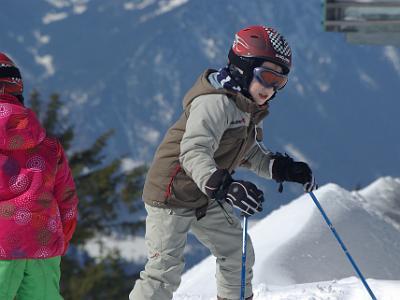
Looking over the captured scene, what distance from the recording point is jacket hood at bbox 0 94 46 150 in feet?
10.1

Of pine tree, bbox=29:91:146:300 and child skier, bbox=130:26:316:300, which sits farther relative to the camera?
pine tree, bbox=29:91:146:300

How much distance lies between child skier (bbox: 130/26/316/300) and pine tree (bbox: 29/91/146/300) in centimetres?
2089

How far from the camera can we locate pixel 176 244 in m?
3.72

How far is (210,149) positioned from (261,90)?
0.40m

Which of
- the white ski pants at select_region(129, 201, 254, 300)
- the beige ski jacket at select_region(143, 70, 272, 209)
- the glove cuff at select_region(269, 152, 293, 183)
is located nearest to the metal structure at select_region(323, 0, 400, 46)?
the glove cuff at select_region(269, 152, 293, 183)

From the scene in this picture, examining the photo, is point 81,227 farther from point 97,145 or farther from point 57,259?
point 57,259

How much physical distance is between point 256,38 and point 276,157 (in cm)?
71

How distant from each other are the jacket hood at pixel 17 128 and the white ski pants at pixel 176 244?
81cm

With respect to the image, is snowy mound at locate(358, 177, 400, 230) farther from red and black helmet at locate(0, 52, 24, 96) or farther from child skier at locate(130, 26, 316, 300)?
red and black helmet at locate(0, 52, 24, 96)

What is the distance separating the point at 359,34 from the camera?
14.8 meters

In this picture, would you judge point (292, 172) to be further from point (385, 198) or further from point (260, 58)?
point (385, 198)

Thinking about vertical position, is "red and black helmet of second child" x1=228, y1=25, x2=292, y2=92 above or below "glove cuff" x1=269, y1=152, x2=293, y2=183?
above

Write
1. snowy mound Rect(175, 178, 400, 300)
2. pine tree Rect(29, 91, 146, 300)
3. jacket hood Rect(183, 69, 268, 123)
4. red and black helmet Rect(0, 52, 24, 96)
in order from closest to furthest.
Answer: red and black helmet Rect(0, 52, 24, 96)
jacket hood Rect(183, 69, 268, 123)
snowy mound Rect(175, 178, 400, 300)
pine tree Rect(29, 91, 146, 300)

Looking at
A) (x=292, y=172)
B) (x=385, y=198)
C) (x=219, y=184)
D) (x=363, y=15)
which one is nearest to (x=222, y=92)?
(x=219, y=184)
